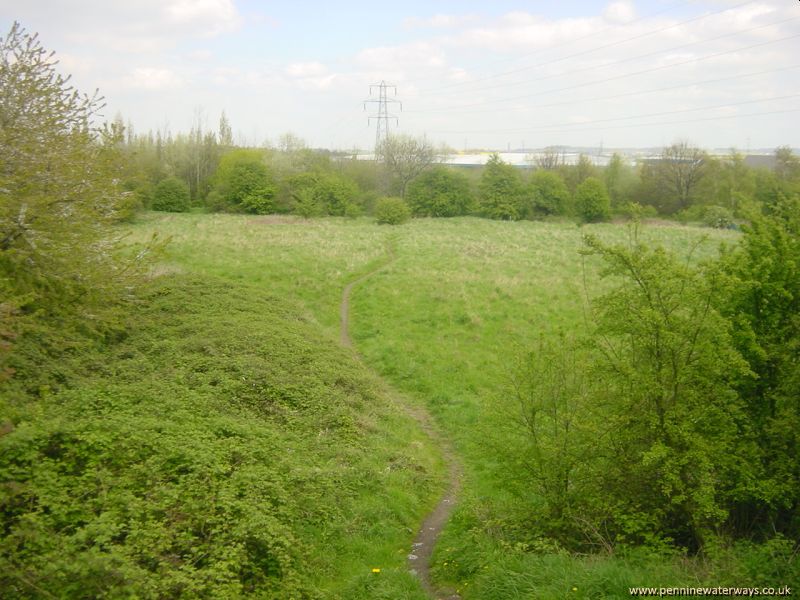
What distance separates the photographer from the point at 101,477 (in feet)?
28.3

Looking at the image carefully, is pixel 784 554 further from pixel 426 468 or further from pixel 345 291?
pixel 345 291

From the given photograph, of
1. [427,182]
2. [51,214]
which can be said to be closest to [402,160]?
[427,182]

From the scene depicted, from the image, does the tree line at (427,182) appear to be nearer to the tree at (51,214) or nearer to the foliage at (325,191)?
the foliage at (325,191)

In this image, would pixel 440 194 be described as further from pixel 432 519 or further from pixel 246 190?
pixel 432 519

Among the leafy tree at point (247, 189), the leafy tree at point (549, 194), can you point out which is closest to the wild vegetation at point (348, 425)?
the leafy tree at point (247, 189)

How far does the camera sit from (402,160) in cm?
6969

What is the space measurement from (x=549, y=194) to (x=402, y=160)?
661 inches

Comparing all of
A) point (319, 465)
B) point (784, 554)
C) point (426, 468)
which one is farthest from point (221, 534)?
point (784, 554)

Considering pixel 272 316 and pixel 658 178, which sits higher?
pixel 658 178

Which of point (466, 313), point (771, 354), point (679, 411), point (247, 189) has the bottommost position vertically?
point (466, 313)

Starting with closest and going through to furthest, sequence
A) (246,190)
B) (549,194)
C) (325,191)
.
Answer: (325,191), (246,190), (549,194)

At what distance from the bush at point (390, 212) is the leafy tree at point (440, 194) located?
899cm

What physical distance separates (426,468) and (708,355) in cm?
646

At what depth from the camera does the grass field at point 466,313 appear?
817 centimetres
